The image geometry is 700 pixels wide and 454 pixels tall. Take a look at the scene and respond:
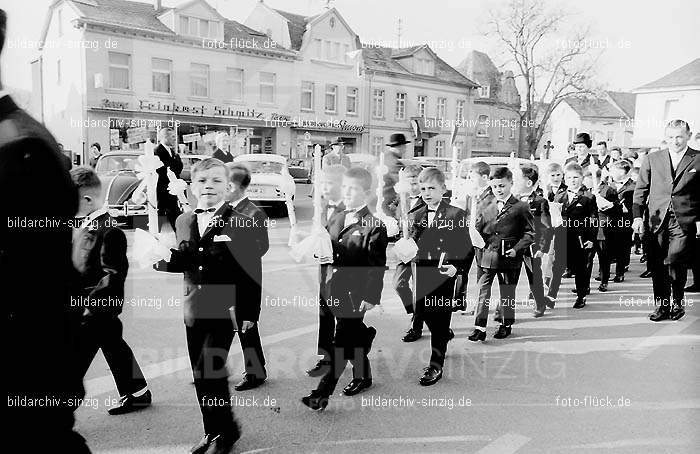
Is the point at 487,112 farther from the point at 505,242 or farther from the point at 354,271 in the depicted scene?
the point at 354,271

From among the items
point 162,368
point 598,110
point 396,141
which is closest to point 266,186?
point 396,141

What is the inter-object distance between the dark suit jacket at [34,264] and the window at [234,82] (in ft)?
75.4

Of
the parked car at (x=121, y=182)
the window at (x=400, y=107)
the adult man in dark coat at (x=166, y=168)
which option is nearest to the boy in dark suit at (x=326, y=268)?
the adult man in dark coat at (x=166, y=168)

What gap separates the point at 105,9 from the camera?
22.3 m

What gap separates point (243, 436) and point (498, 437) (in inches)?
60.0

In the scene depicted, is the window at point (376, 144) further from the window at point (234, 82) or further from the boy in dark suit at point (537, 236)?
the boy in dark suit at point (537, 236)

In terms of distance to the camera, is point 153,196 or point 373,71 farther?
point 373,71

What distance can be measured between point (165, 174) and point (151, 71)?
48.5ft

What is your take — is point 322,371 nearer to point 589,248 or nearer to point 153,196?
point 153,196

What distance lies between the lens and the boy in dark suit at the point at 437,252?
4.46m

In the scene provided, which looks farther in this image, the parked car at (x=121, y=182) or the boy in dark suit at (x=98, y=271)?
the parked car at (x=121, y=182)

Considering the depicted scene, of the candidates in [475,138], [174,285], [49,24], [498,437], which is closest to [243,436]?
[498,437]

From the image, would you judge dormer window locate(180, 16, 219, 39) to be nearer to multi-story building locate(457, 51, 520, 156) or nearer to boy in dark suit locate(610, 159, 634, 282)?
boy in dark suit locate(610, 159, 634, 282)

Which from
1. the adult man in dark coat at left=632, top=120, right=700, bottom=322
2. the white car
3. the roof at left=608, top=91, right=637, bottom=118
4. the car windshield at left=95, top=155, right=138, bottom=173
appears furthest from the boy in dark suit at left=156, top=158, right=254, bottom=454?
the roof at left=608, top=91, right=637, bottom=118
